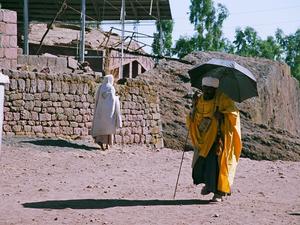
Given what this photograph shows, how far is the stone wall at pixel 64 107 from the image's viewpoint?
13.9 meters

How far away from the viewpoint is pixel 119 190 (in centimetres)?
876

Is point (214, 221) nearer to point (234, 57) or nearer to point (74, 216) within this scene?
point (74, 216)

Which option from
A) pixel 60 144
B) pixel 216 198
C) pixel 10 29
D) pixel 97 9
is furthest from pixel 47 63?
pixel 216 198

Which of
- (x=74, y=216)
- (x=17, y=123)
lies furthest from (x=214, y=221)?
(x=17, y=123)

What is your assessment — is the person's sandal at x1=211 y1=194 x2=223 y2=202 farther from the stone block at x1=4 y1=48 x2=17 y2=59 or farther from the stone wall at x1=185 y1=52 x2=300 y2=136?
the stone wall at x1=185 y1=52 x2=300 y2=136

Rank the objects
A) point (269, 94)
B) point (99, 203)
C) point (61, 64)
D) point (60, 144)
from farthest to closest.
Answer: point (269, 94)
point (61, 64)
point (60, 144)
point (99, 203)

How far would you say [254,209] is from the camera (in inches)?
289

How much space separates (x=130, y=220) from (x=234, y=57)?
60.1 ft

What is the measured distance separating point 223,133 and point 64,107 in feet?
24.7

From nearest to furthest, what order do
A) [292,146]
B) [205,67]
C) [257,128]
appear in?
[205,67] < [292,146] < [257,128]

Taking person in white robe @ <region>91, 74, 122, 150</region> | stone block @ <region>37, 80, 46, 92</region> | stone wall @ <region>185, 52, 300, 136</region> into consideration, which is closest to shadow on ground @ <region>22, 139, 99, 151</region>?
person in white robe @ <region>91, 74, 122, 150</region>

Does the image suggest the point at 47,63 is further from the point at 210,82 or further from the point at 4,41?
the point at 210,82

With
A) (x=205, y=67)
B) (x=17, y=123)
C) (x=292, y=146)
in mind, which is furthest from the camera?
(x=292, y=146)

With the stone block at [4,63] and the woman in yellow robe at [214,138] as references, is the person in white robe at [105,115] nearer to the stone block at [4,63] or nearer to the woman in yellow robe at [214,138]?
the stone block at [4,63]
